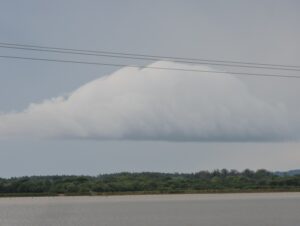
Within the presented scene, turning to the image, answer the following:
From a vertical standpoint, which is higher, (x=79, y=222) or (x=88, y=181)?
(x=88, y=181)

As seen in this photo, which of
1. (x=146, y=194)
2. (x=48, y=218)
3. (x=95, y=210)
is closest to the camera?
(x=48, y=218)

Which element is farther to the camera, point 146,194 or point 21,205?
point 146,194

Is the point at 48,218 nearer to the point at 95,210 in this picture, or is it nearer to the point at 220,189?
the point at 95,210

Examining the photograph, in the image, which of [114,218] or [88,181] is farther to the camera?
[88,181]

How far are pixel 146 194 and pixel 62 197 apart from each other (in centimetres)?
533

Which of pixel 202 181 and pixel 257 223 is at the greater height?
pixel 202 181

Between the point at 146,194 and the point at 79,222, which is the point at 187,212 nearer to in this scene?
the point at 79,222

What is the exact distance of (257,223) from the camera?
17141mm

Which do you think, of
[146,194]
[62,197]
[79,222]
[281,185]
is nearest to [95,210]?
[79,222]

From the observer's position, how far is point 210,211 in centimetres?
2227

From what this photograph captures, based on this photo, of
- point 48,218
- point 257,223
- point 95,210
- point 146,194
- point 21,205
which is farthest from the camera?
point 146,194

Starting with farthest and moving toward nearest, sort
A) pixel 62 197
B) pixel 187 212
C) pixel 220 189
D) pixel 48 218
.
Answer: pixel 220 189 < pixel 62 197 < pixel 187 212 < pixel 48 218

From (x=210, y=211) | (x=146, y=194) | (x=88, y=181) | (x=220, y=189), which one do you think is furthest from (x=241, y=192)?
(x=210, y=211)

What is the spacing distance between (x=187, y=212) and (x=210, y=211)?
40.0 inches
